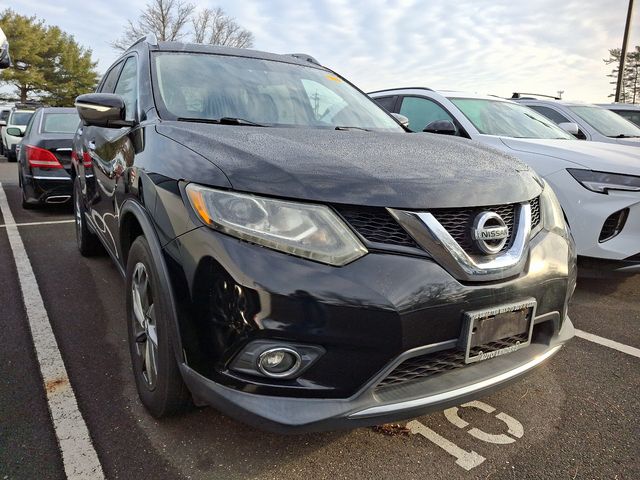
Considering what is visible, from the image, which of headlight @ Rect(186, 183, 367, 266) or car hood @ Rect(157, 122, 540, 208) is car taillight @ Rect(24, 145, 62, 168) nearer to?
car hood @ Rect(157, 122, 540, 208)

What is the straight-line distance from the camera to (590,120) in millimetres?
6703

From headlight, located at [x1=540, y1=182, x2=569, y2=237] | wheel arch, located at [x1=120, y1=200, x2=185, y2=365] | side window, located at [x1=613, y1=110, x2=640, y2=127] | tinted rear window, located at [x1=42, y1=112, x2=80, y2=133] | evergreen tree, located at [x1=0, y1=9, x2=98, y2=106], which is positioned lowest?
wheel arch, located at [x1=120, y1=200, x2=185, y2=365]

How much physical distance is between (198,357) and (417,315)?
2.42ft

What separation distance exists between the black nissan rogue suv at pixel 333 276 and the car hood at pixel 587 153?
5.88 feet

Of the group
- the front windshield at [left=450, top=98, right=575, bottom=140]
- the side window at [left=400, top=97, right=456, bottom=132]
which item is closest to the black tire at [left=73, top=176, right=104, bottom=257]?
the side window at [left=400, top=97, right=456, bottom=132]

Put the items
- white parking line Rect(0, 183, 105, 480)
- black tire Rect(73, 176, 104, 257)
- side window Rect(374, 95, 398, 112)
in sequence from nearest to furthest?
white parking line Rect(0, 183, 105, 480) → black tire Rect(73, 176, 104, 257) → side window Rect(374, 95, 398, 112)

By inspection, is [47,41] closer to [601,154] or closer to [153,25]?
[153,25]

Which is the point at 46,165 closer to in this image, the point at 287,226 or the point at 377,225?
the point at 287,226

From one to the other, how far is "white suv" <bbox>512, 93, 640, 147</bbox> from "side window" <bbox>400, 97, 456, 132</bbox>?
7.54 feet

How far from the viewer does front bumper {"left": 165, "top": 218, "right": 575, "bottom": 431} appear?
4.88 ft

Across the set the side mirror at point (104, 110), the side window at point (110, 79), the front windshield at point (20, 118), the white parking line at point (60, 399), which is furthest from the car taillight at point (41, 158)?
the front windshield at point (20, 118)

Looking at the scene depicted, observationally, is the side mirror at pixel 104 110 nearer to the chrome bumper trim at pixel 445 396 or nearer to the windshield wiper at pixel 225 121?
the windshield wiper at pixel 225 121

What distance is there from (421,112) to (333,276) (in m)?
4.16

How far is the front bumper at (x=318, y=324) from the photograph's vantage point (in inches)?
58.6
